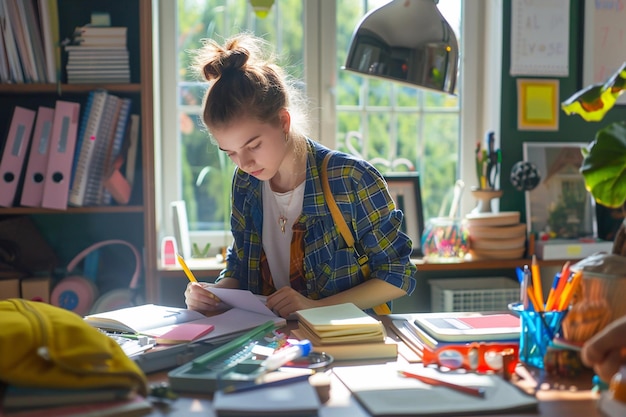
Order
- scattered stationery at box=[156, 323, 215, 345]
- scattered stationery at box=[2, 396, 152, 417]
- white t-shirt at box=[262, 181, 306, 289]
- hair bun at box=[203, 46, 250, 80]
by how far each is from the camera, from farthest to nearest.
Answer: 1. white t-shirt at box=[262, 181, 306, 289]
2. hair bun at box=[203, 46, 250, 80]
3. scattered stationery at box=[156, 323, 215, 345]
4. scattered stationery at box=[2, 396, 152, 417]

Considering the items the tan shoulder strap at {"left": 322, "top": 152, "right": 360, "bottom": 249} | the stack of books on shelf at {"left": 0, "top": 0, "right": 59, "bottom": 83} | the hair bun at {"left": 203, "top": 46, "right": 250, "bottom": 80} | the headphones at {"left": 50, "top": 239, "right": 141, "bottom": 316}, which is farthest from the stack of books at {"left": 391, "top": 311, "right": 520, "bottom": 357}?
the stack of books on shelf at {"left": 0, "top": 0, "right": 59, "bottom": 83}

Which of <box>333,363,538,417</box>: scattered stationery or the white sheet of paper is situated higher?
the white sheet of paper

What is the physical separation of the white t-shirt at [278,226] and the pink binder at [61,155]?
0.92 metres

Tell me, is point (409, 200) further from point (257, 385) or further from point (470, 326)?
point (257, 385)

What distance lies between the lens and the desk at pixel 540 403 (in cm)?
90

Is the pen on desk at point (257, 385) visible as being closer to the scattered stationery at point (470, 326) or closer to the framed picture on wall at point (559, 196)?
the scattered stationery at point (470, 326)

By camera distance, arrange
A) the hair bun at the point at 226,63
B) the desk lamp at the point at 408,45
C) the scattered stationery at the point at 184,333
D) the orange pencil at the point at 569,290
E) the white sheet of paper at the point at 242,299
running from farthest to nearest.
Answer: the hair bun at the point at 226,63
the desk lamp at the point at 408,45
the white sheet of paper at the point at 242,299
the scattered stationery at the point at 184,333
the orange pencil at the point at 569,290

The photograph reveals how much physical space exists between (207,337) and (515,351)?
52 centimetres

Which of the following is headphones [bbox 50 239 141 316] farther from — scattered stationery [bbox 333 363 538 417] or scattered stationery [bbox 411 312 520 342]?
scattered stationery [bbox 333 363 538 417]

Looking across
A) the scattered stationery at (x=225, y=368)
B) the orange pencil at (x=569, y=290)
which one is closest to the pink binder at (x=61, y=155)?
the scattered stationery at (x=225, y=368)

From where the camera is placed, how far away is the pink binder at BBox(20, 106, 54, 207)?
2.42 meters

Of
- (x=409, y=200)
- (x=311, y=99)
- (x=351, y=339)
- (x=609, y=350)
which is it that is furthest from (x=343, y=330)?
(x=311, y=99)

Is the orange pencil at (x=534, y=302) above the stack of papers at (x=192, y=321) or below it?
above

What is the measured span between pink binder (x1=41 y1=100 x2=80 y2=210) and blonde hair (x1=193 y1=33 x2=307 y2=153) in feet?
2.91
